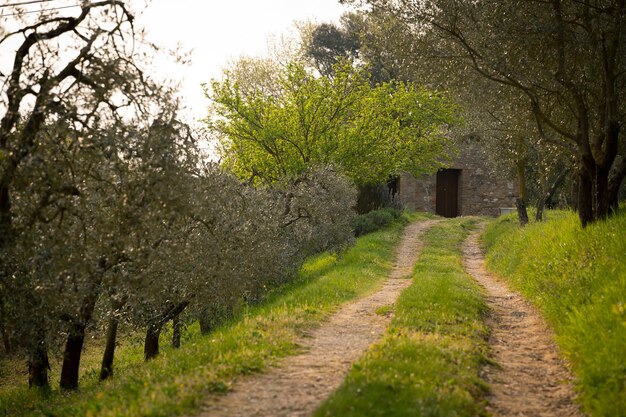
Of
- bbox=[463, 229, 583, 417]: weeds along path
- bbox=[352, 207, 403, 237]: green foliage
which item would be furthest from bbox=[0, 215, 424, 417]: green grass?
bbox=[352, 207, 403, 237]: green foliage

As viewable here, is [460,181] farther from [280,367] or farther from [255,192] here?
[280,367]

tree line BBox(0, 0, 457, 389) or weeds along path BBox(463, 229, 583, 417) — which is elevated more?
tree line BBox(0, 0, 457, 389)

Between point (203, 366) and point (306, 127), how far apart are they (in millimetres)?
24377

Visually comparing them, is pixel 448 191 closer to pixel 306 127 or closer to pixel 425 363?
pixel 306 127

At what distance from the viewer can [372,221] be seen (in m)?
37.9

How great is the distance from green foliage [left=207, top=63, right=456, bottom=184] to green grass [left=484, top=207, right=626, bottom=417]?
13.4 m

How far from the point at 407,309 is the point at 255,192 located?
27.0ft

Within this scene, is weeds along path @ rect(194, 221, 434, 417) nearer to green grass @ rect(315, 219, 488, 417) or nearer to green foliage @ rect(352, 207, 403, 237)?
green grass @ rect(315, 219, 488, 417)

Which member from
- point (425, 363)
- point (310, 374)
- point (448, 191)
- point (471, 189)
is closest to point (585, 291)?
point (425, 363)

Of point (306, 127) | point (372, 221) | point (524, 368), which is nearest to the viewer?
point (524, 368)

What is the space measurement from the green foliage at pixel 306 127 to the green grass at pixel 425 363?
16.2 metres

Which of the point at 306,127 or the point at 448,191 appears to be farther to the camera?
the point at 448,191

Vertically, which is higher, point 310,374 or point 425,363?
point 425,363

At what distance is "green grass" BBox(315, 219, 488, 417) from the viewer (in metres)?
8.07
